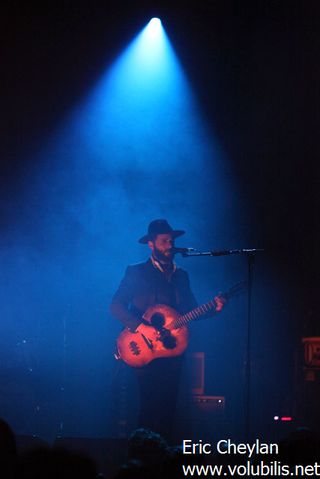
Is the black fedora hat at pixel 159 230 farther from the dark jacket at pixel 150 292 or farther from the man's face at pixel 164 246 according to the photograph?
the dark jacket at pixel 150 292

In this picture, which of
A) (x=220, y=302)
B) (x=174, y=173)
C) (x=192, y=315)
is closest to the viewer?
(x=220, y=302)

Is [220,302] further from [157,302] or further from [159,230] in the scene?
[159,230]

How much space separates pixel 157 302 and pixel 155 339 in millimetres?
358

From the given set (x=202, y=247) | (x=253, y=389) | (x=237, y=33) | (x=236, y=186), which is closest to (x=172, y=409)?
(x=253, y=389)

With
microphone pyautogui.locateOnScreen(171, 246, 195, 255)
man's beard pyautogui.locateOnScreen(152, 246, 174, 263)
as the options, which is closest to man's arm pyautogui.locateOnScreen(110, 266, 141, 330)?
man's beard pyautogui.locateOnScreen(152, 246, 174, 263)

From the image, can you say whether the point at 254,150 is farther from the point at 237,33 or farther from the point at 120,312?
the point at 120,312

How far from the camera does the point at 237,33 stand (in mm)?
8422

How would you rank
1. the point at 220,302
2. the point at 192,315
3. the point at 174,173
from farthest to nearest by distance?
the point at 174,173 → the point at 192,315 → the point at 220,302

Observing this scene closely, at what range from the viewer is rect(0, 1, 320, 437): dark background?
8195 millimetres

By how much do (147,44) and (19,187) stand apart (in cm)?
212

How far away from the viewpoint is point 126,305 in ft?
22.7

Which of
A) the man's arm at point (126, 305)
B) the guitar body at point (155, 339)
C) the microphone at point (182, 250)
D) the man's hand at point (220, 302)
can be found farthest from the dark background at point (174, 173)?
the microphone at point (182, 250)

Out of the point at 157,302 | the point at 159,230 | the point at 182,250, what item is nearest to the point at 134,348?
the point at 157,302

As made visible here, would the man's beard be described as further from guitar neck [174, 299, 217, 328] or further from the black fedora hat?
guitar neck [174, 299, 217, 328]
